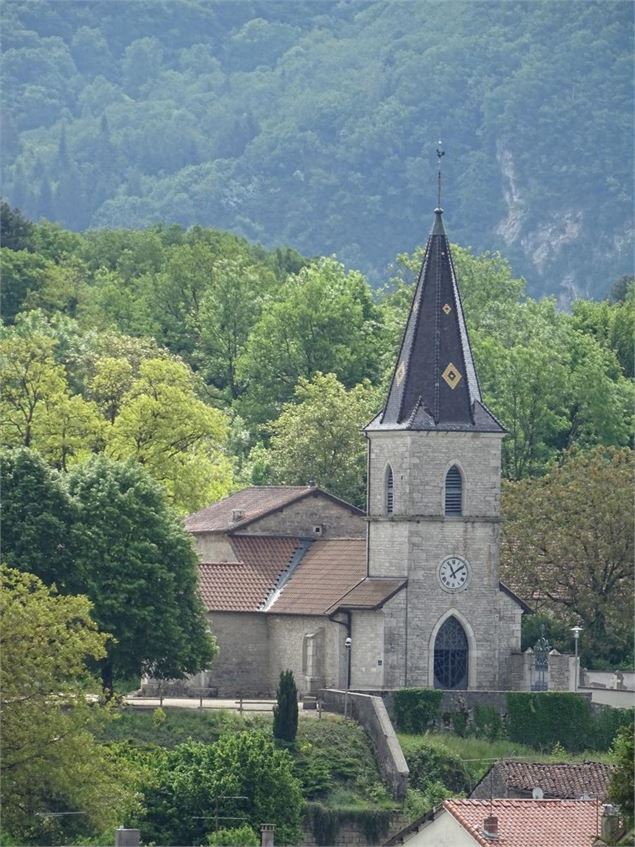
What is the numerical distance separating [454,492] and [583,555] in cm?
780

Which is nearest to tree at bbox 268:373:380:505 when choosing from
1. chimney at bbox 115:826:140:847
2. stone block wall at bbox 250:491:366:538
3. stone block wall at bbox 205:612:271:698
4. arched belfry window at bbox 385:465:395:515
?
stone block wall at bbox 250:491:366:538

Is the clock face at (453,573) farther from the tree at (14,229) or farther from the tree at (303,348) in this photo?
the tree at (14,229)

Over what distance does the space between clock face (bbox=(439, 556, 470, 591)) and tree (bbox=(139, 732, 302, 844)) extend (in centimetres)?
1179

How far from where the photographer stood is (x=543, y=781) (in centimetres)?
7706

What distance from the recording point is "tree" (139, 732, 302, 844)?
71.8 metres

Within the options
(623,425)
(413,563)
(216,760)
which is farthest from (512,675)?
(623,425)

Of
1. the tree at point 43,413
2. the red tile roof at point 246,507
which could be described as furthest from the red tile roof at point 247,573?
the tree at point 43,413

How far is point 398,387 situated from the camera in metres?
87.3

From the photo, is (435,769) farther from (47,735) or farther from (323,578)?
(47,735)

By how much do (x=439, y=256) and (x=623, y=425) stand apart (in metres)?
34.4

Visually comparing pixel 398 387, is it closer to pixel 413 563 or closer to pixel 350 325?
pixel 413 563

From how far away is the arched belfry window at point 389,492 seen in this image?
87.1m

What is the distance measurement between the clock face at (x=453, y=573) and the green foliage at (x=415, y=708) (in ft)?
11.8

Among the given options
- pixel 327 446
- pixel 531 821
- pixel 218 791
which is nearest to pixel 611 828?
pixel 531 821
